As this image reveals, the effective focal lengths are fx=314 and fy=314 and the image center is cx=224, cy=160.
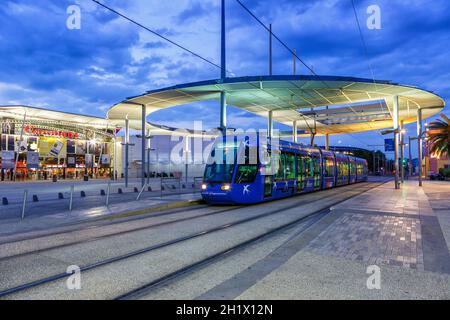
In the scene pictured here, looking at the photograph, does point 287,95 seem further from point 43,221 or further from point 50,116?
point 50,116

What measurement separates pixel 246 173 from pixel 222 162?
3.73 ft

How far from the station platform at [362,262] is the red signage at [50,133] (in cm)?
4607

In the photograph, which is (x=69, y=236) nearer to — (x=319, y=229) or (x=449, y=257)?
(x=319, y=229)

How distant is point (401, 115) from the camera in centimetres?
3594

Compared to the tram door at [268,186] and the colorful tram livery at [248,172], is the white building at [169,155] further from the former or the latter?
the tram door at [268,186]

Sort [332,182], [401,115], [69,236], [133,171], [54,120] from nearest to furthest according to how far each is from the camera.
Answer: [69,236] → [332,182] → [401,115] → [54,120] → [133,171]

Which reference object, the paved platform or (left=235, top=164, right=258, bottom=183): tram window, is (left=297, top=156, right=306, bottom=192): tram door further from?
the paved platform

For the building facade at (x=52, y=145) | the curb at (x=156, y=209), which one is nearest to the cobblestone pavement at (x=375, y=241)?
the curb at (x=156, y=209)

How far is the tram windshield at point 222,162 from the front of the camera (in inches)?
521

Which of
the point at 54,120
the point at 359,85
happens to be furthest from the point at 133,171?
the point at 359,85

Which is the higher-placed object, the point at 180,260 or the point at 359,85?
the point at 359,85

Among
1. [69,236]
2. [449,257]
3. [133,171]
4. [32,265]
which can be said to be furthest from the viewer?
[133,171]

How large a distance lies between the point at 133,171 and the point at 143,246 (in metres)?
54.4

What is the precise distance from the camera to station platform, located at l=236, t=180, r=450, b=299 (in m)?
4.30
